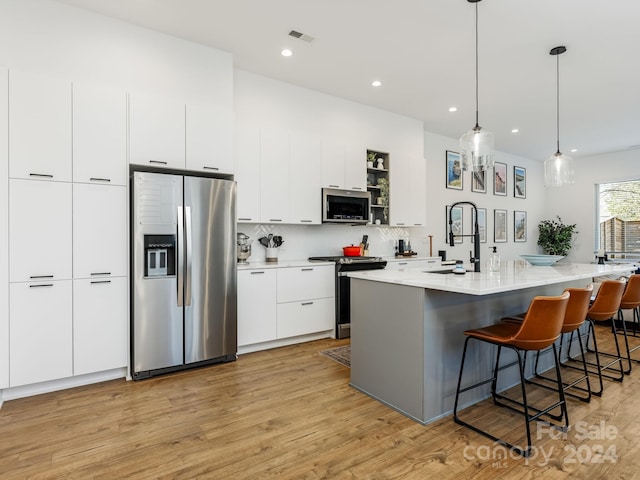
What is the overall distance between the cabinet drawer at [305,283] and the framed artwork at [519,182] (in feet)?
19.4

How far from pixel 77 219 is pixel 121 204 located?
1.14 ft

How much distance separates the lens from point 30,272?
2.79 m

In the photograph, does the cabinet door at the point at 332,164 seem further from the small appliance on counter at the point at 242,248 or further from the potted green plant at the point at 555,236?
the potted green plant at the point at 555,236

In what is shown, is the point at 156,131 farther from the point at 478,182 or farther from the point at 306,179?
the point at 478,182

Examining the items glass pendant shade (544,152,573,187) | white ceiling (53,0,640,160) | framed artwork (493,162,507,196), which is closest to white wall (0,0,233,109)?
white ceiling (53,0,640,160)

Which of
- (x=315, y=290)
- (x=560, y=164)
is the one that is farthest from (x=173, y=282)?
(x=560, y=164)

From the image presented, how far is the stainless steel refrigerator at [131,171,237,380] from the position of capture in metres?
3.13

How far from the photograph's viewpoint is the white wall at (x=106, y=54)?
9.59 ft

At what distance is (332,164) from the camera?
481 centimetres

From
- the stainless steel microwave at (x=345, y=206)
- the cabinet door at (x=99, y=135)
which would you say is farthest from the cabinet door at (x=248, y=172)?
the cabinet door at (x=99, y=135)

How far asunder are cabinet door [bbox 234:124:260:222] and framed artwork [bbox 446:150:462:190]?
A: 162 inches

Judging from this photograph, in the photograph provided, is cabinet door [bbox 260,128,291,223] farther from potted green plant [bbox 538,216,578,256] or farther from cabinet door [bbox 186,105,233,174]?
potted green plant [bbox 538,216,578,256]

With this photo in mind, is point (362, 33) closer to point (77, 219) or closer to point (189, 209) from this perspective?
point (189, 209)

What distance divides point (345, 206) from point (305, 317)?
5.23ft
